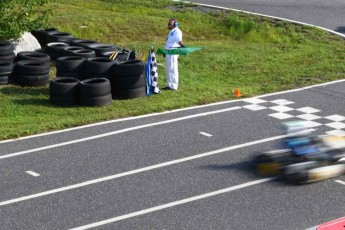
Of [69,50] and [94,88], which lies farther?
[69,50]

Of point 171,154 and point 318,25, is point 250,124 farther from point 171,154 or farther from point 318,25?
point 318,25

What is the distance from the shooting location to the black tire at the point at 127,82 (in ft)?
55.3

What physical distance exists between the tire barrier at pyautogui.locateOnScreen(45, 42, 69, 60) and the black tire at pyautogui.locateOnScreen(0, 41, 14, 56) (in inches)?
44.7

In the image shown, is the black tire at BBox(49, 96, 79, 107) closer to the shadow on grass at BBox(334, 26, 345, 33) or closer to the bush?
the bush

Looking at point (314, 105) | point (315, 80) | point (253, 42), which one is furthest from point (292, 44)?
point (314, 105)

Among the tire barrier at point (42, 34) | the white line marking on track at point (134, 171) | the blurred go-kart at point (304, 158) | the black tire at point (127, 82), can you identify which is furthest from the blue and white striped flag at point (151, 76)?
the blurred go-kart at point (304, 158)

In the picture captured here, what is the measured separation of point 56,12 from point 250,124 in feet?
40.7

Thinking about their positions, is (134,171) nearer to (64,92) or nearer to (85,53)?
(64,92)

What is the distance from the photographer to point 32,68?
17938 mm

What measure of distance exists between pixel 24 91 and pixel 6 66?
903 millimetres

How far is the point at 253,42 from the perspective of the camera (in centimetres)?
2375

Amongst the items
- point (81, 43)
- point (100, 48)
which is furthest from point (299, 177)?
point (81, 43)

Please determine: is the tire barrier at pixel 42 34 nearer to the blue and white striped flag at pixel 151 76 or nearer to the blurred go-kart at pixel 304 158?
the blue and white striped flag at pixel 151 76

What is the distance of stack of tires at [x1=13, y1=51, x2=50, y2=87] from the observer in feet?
58.9
